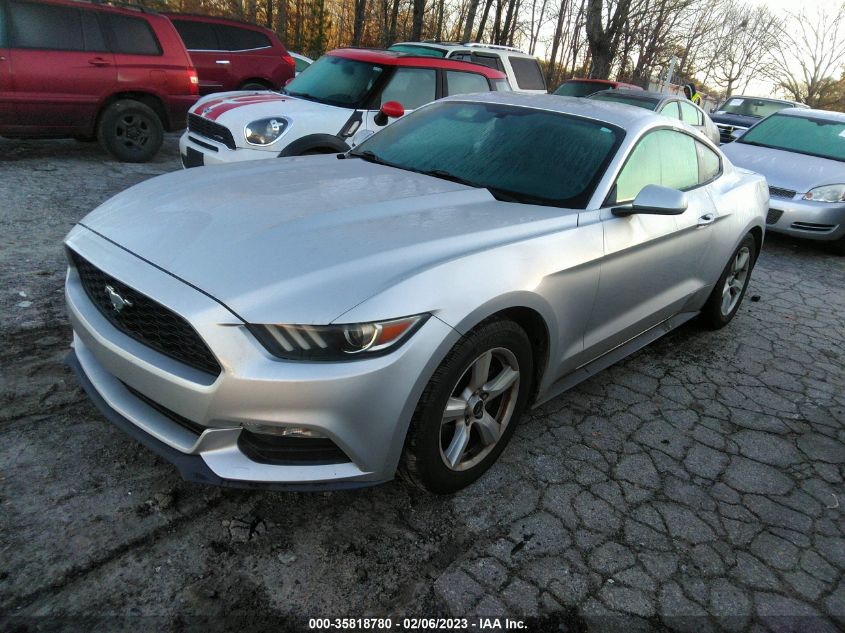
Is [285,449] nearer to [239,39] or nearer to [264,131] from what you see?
[264,131]

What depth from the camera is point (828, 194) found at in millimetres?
7316

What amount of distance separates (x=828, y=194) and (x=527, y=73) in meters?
5.43

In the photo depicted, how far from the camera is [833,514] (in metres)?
2.82

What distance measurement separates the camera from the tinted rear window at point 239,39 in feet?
36.5

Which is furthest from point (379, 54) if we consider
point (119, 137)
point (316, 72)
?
point (119, 137)

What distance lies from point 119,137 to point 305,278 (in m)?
7.12

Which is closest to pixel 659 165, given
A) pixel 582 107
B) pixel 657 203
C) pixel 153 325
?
pixel 582 107

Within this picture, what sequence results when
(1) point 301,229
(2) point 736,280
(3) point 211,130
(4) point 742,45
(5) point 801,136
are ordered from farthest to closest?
(4) point 742,45
(5) point 801,136
(3) point 211,130
(2) point 736,280
(1) point 301,229

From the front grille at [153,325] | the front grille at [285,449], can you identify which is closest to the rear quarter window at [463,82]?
the front grille at [153,325]

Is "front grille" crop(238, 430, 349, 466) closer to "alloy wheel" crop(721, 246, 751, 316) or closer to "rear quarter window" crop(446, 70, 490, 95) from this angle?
"alloy wheel" crop(721, 246, 751, 316)

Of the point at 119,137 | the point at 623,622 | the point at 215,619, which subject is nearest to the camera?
the point at 215,619

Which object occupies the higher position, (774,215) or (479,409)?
(479,409)

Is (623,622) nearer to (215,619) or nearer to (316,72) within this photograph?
(215,619)

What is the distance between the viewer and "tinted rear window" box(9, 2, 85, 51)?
22.8 ft
